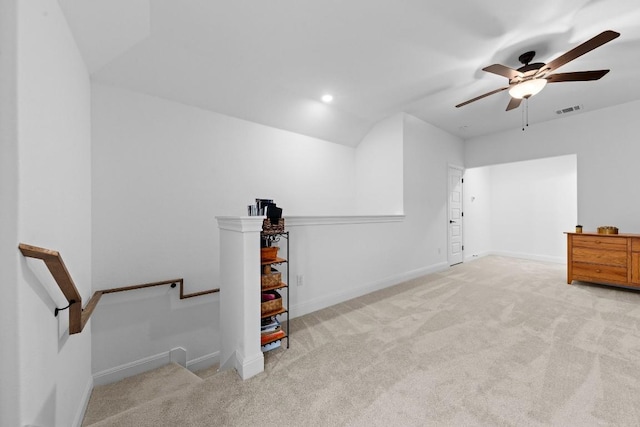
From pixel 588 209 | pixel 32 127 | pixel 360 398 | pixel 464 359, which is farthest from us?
pixel 588 209

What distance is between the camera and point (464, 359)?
2.05 m

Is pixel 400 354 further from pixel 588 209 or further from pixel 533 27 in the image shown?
pixel 588 209

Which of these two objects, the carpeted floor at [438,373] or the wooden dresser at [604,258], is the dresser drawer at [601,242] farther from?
the carpeted floor at [438,373]

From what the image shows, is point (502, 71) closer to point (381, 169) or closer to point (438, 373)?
point (381, 169)

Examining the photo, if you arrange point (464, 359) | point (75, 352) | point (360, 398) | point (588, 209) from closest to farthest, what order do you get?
point (360, 398) < point (75, 352) < point (464, 359) < point (588, 209)

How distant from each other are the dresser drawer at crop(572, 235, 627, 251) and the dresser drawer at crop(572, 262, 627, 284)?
0.94 feet

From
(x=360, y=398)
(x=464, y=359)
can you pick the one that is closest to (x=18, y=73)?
(x=360, y=398)

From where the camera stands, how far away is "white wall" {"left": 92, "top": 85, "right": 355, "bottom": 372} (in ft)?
8.71

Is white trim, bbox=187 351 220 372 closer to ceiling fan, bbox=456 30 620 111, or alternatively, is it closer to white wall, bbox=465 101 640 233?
ceiling fan, bbox=456 30 620 111

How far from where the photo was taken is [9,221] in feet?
3.68

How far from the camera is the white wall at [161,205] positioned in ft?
8.71

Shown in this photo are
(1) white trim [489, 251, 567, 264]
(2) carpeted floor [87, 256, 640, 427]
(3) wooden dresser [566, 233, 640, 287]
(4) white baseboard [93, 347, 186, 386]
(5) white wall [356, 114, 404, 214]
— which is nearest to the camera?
(2) carpeted floor [87, 256, 640, 427]

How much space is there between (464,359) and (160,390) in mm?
2704

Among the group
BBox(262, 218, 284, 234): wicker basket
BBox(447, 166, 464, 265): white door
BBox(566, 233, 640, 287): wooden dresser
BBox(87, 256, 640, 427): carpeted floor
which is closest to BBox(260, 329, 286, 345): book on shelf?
BBox(87, 256, 640, 427): carpeted floor
